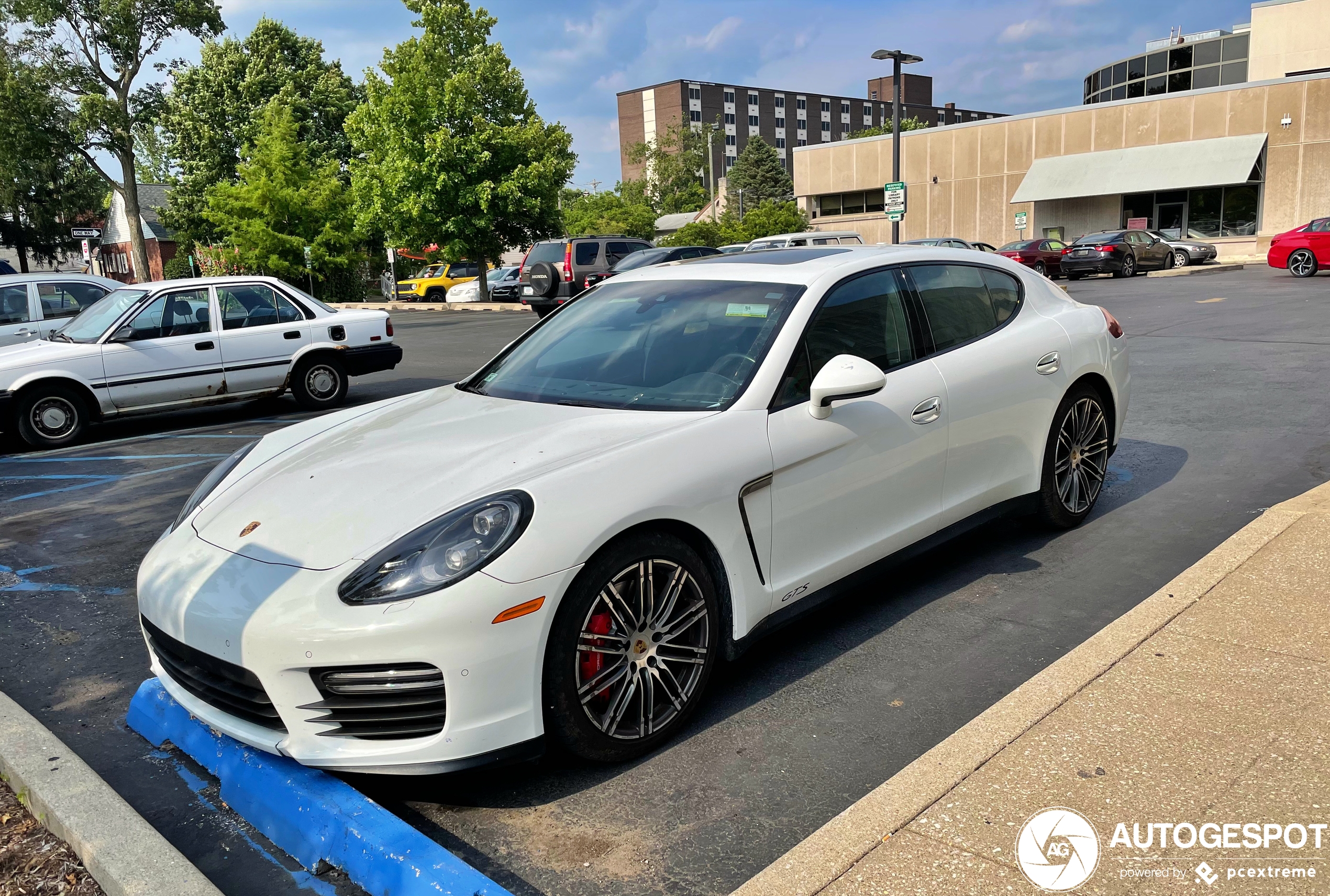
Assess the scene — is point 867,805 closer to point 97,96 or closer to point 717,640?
point 717,640

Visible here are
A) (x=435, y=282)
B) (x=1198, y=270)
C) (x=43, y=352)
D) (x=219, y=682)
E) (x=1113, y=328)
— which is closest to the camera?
(x=219, y=682)

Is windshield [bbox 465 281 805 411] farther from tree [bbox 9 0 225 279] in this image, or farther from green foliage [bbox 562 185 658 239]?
green foliage [bbox 562 185 658 239]

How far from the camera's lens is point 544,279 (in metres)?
24.5

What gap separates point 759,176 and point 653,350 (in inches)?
3651

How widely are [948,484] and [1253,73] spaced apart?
2361 inches

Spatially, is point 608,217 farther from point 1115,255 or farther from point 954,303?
point 954,303

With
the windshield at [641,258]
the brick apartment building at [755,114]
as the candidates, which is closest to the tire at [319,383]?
the windshield at [641,258]

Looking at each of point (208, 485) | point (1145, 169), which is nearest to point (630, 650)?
point (208, 485)

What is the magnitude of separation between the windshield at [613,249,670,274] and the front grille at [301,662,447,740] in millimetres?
18747

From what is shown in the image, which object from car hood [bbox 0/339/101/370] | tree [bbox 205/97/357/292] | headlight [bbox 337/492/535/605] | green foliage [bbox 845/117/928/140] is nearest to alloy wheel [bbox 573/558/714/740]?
headlight [bbox 337/492/535/605]

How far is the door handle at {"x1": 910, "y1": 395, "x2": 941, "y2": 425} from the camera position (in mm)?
4137

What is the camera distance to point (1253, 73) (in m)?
52.6

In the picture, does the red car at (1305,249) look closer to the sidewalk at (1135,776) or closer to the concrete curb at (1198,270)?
the concrete curb at (1198,270)

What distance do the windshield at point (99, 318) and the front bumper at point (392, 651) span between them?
27.3ft
